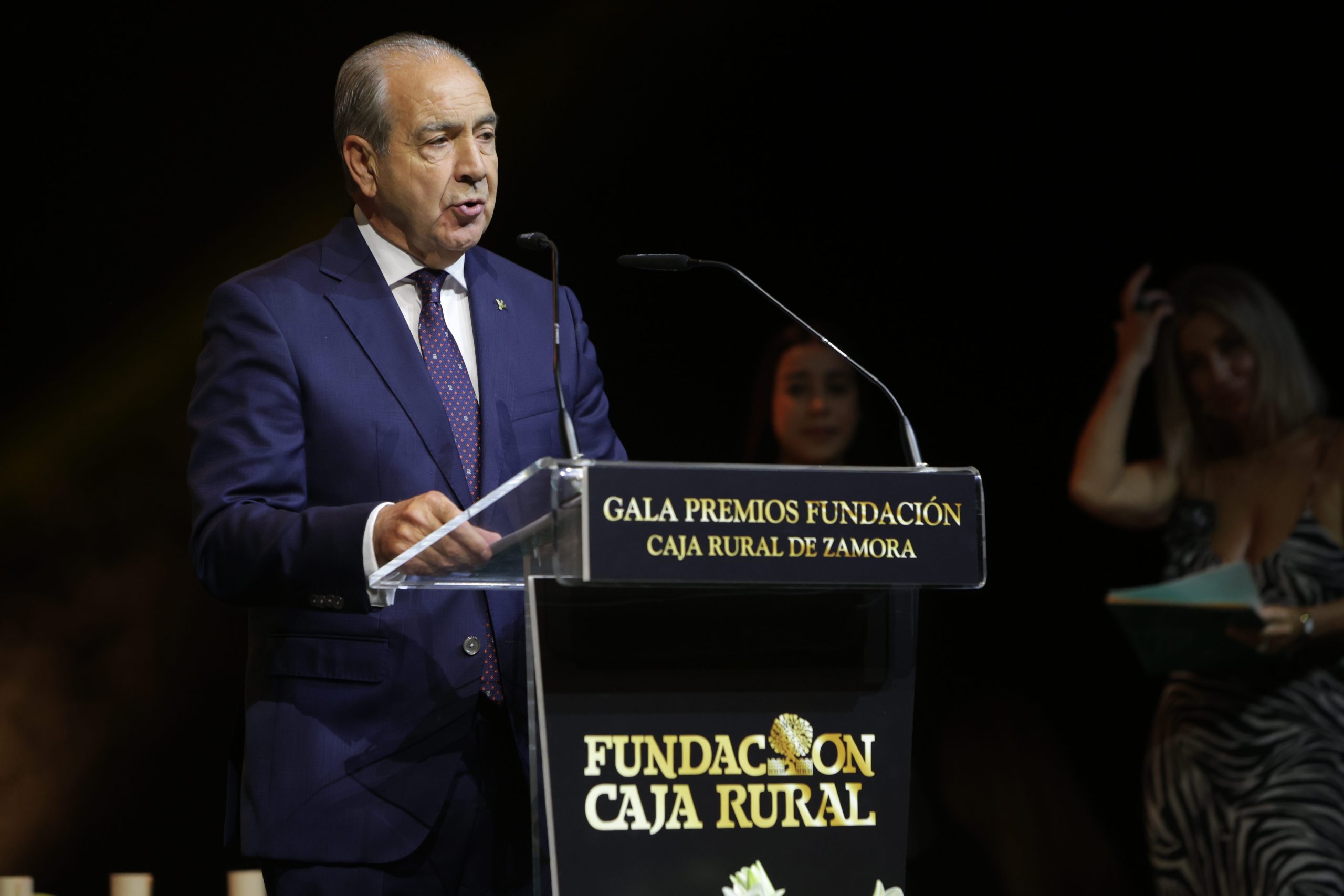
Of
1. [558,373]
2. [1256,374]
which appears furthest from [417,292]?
[1256,374]

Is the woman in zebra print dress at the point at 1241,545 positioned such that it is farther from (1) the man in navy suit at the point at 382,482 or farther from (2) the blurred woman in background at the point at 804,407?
(1) the man in navy suit at the point at 382,482

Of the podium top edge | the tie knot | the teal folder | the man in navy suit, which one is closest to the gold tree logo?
the podium top edge

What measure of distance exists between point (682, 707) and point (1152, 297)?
3155mm

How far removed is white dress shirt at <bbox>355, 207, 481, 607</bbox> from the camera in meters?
1.85

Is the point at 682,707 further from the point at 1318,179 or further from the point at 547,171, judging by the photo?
the point at 1318,179

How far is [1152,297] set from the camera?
3.99m

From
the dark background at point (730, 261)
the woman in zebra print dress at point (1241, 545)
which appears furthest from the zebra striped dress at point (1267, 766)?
the dark background at point (730, 261)

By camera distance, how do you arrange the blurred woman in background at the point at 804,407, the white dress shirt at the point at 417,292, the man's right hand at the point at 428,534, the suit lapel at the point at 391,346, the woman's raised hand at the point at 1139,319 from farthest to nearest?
the woman's raised hand at the point at 1139,319, the blurred woman in background at the point at 804,407, the white dress shirt at the point at 417,292, the suit lapel at the point at 391,346, the man's right hand at the point at 428,534

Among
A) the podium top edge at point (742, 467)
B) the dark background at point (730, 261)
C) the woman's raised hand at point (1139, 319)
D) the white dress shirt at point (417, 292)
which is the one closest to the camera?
the podium top edge at point (742, 467)

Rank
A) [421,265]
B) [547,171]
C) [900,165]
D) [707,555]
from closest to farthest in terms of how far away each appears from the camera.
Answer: [707,555] → [421,265] → [547,171] → [900,165]

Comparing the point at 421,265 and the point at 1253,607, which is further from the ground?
the point at 421,265


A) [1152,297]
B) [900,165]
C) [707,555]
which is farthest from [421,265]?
[1152,297]

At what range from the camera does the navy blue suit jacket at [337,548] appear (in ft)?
5.13

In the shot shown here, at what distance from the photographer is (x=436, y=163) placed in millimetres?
1884
